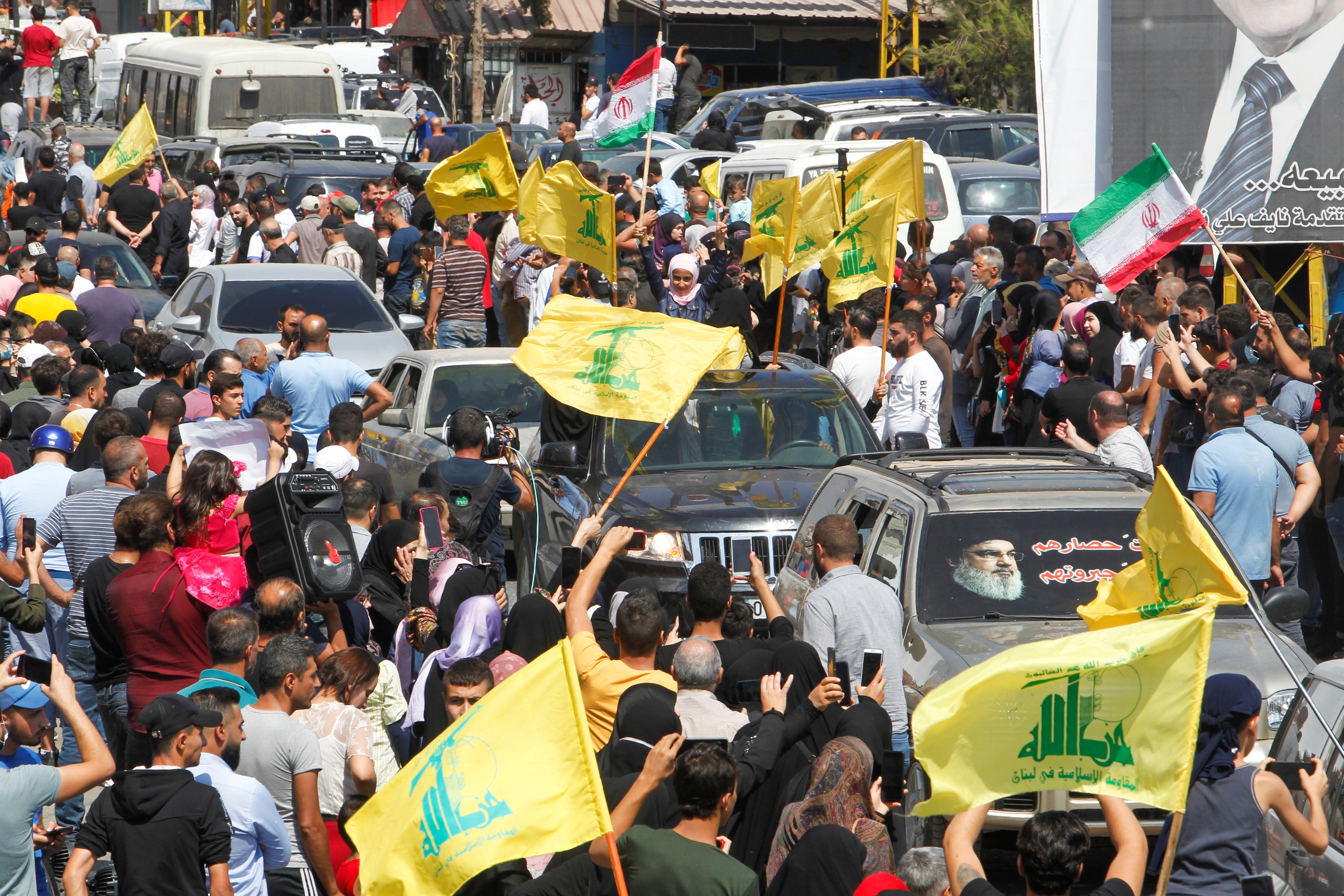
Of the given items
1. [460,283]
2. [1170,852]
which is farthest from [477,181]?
[1170,852]

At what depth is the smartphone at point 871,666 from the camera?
5812 millimetres

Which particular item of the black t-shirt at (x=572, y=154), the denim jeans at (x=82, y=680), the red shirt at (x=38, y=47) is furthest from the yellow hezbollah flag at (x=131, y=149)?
the red shirt at (x=38, y=47)

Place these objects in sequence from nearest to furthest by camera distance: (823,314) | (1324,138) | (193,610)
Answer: (193,610) → (1324,138) → (823,314)

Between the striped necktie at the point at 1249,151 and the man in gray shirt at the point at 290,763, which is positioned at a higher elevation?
the striped necktie at the point at 1249,151

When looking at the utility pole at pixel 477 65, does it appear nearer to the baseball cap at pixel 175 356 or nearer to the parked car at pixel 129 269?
the parked car at pixel 129 269

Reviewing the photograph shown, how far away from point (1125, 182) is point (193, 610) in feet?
20.4

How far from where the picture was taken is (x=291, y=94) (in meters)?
25.8

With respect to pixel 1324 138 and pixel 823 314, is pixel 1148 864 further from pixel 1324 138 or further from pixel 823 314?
pixel 823 314

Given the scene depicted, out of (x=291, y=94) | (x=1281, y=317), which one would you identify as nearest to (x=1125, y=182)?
(x=1281, y=317)

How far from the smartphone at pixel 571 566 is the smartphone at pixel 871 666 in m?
1.71

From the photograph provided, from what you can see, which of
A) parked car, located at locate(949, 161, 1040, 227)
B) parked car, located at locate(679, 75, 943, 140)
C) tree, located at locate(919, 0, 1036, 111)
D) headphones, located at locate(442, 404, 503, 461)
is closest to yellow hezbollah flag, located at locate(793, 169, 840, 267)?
headphones, located at locate(442, 404, 503, 461)

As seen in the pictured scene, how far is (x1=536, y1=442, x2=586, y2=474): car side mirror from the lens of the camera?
9812mm

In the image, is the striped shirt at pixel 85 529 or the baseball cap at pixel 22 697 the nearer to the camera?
the baseball cap at pixel 22 697

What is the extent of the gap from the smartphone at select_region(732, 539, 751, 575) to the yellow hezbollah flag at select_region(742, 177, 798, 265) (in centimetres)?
359
